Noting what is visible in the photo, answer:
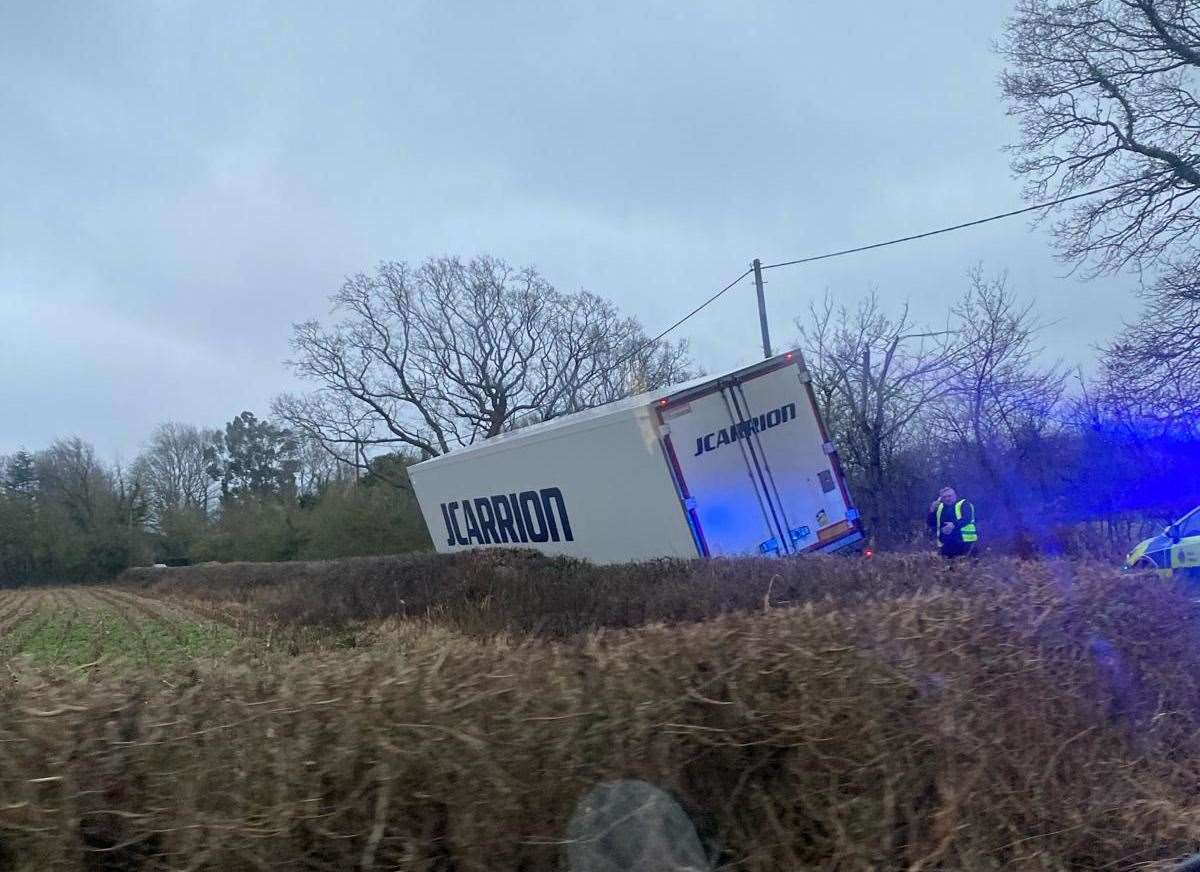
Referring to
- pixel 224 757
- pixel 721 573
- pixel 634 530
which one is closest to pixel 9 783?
pixel 224 757

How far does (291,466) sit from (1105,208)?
49.1 metres

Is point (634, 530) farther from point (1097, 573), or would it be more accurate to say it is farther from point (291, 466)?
point (291, 466)

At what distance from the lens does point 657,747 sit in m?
3.60

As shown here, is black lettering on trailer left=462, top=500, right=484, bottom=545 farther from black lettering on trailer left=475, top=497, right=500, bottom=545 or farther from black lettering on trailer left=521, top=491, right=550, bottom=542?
black lettering on trailer left=521, top=491, right=550, bottom=542

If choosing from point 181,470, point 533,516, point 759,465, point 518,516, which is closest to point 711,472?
point 759,465

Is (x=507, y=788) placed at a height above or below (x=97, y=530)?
below

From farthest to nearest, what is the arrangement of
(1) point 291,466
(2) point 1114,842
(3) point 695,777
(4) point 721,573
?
(1) point 291,466
(4) point 721,573
(2) point 1114,842
(3) point 695,777

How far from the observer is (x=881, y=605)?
4965mm

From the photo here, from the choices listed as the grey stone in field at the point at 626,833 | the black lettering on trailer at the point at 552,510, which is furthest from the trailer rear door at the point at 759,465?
the grey stone in field at the point at 626,833

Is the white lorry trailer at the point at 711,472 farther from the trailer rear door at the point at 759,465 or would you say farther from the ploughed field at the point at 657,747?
the ploughed field at the point at 657,747

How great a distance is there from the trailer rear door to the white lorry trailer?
0.01 meters

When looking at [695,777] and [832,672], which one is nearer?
[695,777]

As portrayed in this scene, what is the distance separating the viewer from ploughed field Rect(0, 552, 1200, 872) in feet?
9.62

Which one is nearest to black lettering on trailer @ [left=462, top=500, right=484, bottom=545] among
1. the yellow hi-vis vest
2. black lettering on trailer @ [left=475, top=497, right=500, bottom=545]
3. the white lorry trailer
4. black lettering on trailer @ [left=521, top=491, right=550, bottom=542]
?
black lettering on trailer @ [left=475, top=497, right=500, bottom=545]
